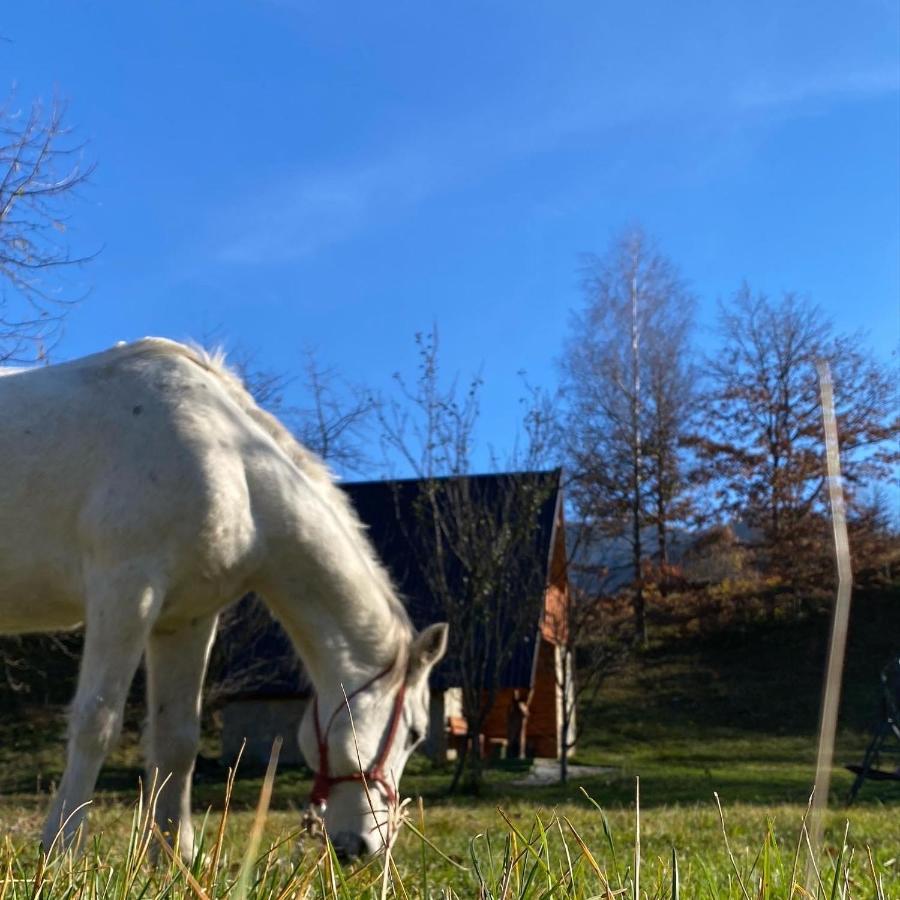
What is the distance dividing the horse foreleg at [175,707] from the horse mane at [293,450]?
857 millimetres

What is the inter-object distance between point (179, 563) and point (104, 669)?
50cm

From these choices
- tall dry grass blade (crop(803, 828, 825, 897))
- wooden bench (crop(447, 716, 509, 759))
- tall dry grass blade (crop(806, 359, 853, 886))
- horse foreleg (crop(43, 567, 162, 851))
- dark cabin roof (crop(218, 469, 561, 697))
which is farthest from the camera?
wooden bench (crop(447, 716, 509, 759))

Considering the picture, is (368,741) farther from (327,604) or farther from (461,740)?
(461,740)

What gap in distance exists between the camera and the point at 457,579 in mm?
14828

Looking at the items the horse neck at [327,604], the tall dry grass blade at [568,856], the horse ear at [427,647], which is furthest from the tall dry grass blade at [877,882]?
the horse ear at [427,647]

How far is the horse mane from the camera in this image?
491cm

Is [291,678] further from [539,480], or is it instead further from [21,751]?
[539,480]

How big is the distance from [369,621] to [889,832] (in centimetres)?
345

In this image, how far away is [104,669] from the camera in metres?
3.96

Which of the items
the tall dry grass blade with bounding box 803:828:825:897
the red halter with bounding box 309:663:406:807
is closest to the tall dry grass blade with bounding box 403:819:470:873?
the tall dry grass blade with bounding box 803:828:825:897

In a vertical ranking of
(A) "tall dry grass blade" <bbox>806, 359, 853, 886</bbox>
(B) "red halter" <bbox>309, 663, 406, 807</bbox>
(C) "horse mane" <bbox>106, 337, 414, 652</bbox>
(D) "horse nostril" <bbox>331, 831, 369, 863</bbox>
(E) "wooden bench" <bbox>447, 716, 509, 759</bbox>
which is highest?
(C) "horse mane" <bbox>106, 337, 414, 652</bbox>

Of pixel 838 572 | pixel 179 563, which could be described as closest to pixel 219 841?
pixel 838 572

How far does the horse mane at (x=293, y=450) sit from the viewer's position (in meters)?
4.91

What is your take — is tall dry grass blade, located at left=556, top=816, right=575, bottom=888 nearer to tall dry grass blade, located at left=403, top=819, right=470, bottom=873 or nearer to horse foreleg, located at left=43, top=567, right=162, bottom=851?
tall dry grass blade, located at left=403, top=819, right=470, bottom=873
